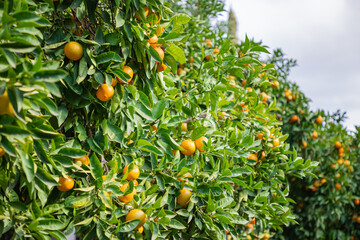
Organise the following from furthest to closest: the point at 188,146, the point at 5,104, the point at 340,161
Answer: the point at 340,161
the point at 188,146
the point at 5,104

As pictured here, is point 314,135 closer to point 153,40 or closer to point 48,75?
point 153,40

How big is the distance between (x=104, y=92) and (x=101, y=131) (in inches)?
7.7

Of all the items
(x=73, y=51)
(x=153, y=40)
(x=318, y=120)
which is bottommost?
(x=73, y=51)

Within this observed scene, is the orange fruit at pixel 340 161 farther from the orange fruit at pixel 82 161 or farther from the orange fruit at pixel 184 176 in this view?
the orange fruit at pixel 82 161

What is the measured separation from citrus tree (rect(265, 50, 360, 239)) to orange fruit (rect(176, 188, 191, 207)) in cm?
261

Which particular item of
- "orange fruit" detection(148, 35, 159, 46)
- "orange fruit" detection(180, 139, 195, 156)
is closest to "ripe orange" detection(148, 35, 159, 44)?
"orange fruit" detection(148, 35, 159, 46)

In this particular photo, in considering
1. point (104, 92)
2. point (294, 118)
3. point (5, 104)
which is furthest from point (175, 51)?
point (294, 118)

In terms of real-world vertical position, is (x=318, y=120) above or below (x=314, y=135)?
above

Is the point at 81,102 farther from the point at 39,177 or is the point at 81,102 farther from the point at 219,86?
the point at 219,86

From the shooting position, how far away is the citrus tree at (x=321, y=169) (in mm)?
3912

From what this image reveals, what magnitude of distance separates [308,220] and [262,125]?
2750 millimetres

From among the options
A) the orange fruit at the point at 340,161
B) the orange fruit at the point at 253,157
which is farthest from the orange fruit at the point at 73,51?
the orange fruit at the point at 340,161

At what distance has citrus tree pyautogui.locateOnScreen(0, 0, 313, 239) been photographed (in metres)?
0.91

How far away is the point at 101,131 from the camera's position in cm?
134
